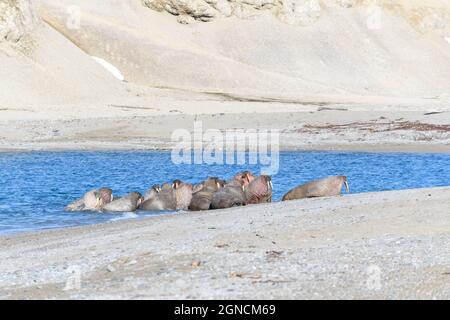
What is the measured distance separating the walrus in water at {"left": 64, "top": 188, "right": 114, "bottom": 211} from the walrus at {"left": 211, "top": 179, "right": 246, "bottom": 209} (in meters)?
2.51

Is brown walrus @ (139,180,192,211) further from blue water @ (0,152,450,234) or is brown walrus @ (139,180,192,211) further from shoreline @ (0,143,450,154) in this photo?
shoreline @ (0,143,450,154)

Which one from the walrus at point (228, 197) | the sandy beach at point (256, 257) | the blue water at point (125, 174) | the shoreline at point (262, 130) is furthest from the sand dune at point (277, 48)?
the sandy beach at point (256, 257)

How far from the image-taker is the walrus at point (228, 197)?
1875cm

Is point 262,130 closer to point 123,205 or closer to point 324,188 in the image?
point 123,205

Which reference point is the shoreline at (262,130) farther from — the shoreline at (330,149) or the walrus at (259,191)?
the walrus at (259,191)

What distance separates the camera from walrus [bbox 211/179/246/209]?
1875 cm

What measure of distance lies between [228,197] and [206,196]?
29.9 inches

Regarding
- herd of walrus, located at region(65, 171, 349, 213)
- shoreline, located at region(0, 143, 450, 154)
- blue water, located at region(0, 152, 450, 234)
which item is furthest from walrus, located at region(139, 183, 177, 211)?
shoreline, located at region(0, 143, 450, 154)

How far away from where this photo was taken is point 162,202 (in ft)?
65.2

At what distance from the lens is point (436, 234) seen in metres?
11.5

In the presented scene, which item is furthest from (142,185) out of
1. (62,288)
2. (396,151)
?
(62,288)

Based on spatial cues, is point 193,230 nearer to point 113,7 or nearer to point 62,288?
point 62,288

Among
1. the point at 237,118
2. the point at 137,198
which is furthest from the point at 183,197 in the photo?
the point at 237,118

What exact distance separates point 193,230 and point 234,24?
2944 inches
